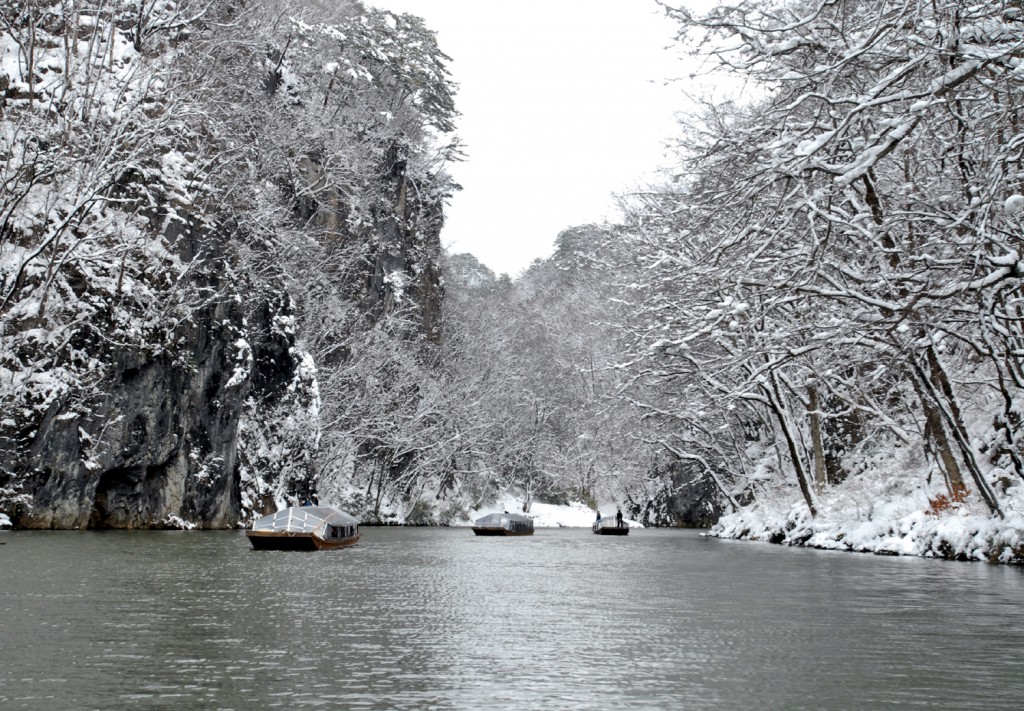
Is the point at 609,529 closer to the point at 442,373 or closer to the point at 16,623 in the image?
the point at 442,373

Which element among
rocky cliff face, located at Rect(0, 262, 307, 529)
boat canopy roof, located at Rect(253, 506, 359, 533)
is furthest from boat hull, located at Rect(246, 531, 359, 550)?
rocky cliff face, located at Rect(0, 262, 307, 529)

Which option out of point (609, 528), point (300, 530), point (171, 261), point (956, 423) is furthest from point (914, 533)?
point (171, 261)

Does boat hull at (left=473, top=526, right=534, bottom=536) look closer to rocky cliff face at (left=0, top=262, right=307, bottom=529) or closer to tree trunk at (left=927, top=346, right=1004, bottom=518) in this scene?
rocky cliff face at (left=0, top=262, right=307, bottom=529)

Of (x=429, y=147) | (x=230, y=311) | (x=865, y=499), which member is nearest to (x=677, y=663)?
(x=865, y=499)

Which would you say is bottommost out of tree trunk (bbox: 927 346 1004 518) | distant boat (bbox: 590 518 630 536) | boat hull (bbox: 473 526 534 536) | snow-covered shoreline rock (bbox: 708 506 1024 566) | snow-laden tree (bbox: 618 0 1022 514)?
boat hull (bbox: 473 526 534 536)

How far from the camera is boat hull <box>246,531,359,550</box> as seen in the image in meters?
28.7

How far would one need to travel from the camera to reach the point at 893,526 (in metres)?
27.4

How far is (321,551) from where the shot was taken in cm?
2958

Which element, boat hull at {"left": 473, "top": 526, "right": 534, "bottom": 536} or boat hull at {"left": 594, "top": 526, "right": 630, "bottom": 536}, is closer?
boat hull at {"left": 473, "top": 526, "right": 534, "bottom": 536}

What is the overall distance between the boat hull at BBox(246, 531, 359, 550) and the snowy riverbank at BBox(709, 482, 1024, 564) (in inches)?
630

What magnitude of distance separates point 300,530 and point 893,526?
17295 millimetres

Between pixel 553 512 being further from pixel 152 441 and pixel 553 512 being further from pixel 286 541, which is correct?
pixel 286 541

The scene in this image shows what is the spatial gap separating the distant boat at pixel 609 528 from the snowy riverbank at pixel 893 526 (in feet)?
19.8

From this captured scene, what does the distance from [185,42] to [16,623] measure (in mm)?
37312
